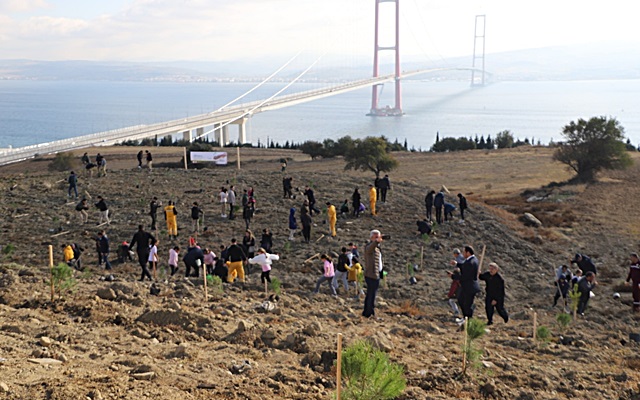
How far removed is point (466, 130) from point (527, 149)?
55649 mm

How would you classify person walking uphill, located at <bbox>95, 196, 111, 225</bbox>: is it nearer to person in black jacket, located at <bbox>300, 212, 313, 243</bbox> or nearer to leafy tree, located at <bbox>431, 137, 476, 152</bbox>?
person in black jacket, located at <bbox>300, 212, 313, 243</bbox>

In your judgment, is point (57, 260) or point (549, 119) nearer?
point (57, 260)

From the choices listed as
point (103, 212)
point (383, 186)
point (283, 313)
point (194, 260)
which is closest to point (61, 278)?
point (283, 313)

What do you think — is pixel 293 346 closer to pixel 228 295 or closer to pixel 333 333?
pixel 333 333

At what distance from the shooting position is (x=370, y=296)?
9562 millimetres

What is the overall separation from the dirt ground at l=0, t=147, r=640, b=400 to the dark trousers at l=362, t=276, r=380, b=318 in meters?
0.18

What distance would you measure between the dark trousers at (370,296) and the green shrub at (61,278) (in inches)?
157

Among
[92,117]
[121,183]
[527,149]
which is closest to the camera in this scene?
[121,183]

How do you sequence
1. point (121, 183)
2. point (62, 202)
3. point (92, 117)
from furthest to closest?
point (92, 117) < point (121, 183) < point (62, 202)

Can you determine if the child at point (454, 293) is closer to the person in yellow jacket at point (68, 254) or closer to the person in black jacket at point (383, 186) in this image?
the person in yellow jacket at point (68, 254)

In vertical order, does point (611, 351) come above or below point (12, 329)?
below

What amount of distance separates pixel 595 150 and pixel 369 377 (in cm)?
2847

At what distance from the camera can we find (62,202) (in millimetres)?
19328

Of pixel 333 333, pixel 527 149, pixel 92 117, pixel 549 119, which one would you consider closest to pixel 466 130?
pixel 549 119
